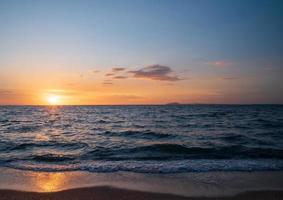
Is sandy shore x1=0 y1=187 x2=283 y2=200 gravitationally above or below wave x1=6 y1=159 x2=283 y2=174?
above

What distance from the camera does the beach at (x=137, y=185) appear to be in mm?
7203

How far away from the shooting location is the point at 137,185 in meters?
8.26

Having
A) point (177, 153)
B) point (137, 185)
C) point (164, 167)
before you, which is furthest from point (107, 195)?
point (177, 153)

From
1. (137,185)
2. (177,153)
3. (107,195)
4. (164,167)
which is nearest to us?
(107,195)

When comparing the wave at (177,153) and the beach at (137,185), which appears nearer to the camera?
the beach at (137,185)

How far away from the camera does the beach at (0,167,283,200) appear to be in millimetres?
7203

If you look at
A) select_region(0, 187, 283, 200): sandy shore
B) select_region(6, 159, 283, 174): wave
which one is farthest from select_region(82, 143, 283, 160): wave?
select_region(0, 187, 283, 200): sandy shore

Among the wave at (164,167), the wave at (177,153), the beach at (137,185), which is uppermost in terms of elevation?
the beach at (137,185)

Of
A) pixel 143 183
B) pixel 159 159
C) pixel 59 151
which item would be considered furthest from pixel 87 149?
pixel 143 183

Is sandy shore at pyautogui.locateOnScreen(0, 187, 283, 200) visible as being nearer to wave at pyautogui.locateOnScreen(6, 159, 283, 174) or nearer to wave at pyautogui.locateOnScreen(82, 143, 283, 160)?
wave at pyautogui.locateOnScreen(6, 159, 283, 174)

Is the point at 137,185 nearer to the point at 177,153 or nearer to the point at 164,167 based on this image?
the point at 164,167

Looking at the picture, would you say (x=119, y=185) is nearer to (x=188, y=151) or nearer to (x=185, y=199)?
(x=185, y=199)

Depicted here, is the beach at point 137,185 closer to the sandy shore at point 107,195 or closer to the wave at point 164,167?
the sandy shore at point 107,195

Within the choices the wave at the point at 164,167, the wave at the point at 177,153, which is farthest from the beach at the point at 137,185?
the wave at the point at 177,153
